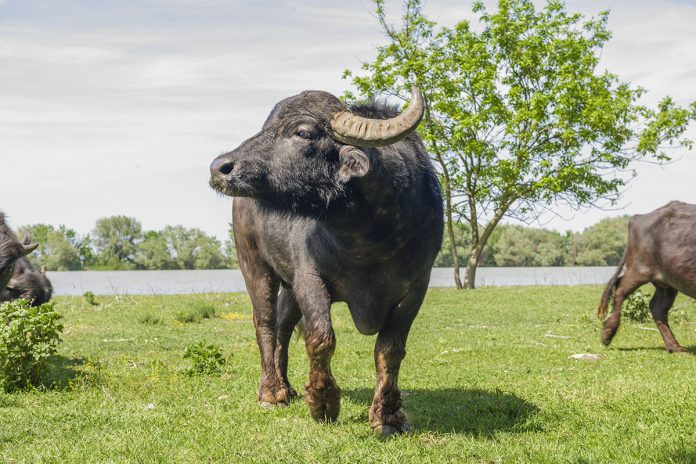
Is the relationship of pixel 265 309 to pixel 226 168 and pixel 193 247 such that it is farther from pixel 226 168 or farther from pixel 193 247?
pixel 193 247

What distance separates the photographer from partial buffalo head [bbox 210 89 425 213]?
4.71 meters

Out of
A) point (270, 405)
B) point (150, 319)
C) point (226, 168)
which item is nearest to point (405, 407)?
point (270, 405)

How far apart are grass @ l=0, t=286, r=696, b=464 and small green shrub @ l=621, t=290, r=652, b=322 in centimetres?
102

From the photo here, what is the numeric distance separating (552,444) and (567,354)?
207 inches

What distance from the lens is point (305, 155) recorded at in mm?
4906

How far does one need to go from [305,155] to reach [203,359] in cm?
416

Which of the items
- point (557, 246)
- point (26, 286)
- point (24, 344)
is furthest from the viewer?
point (557, 246)

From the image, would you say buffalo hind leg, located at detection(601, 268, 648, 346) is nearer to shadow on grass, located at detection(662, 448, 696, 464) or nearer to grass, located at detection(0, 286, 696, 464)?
grass, located at detection(0, 286, 696, 464)

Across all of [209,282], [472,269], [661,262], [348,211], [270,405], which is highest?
[348,211]

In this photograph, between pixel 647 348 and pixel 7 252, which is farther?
pixel 647 348

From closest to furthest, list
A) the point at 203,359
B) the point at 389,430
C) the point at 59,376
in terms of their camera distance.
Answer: the point at 389,430 → the point at 59,376 → the point at 203,359

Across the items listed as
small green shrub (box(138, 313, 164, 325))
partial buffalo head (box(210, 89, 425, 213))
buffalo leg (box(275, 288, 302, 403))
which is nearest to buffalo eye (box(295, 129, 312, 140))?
partial buffalo head (box(210, 89, 425, 213))

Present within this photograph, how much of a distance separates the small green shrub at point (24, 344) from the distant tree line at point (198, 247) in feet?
191

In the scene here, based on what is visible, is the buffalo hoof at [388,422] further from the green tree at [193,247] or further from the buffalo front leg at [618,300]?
the green tree at [193,247]
